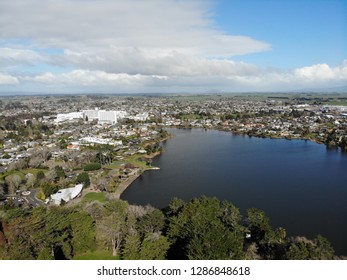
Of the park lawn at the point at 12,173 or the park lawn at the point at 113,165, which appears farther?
the park lawn at the point at 113,165

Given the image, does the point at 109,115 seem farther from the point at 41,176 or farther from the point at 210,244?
the point at 210,244

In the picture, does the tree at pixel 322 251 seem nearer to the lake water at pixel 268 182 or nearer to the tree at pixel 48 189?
the lake water at pixel 268 182

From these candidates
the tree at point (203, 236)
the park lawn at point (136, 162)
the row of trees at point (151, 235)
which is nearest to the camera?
the tree at point (203, 236)

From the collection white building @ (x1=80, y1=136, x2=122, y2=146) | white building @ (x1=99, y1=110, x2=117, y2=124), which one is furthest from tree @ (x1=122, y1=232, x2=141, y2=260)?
white building @ (x1=99, y1=110, x2=117, y2=124)

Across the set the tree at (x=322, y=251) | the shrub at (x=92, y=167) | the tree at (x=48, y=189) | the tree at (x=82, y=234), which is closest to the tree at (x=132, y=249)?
the tree at (x=82, y=234)

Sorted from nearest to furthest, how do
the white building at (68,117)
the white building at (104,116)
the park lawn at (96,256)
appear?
the park lawn at (96,256) < the white building at (68,117) < the white building at (104,116)

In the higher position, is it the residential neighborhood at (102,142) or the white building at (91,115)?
the white building at (91,115)

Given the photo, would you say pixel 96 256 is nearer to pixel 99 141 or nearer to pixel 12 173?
pixel 12 173

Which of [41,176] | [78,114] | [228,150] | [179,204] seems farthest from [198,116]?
[179,204]
